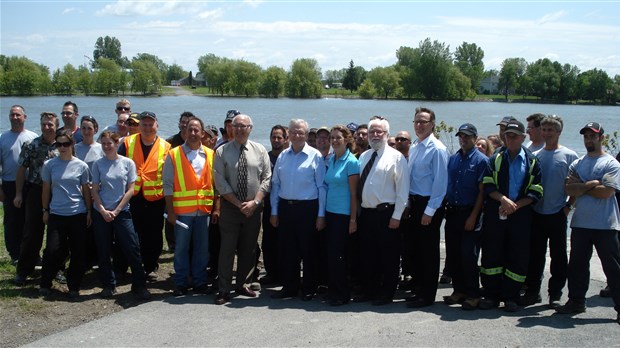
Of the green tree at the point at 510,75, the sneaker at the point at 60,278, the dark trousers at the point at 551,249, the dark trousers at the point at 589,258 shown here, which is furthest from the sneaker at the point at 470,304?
the green tree at the point at 510,75

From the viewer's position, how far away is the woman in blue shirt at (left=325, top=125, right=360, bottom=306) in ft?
21.7

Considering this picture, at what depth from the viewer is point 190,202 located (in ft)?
22.7

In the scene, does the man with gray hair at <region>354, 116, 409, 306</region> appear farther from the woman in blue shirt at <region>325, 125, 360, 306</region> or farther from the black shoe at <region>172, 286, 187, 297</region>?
the black shoe at <region>172, 286, 187, 297</region>

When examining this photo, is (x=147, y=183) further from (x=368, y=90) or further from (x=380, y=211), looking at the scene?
(x=368, y=90)

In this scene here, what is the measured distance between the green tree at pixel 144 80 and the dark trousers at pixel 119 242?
248 feet

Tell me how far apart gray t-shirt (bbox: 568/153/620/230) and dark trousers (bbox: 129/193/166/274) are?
4.92 metres

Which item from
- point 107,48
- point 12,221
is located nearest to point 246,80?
point 12,221

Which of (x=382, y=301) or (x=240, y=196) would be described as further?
(x=240, y=196)

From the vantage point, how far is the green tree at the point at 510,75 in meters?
109

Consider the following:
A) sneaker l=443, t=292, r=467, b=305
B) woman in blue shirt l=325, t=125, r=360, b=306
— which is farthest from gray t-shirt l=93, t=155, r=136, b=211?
sneaker l=443, t=292, r=467, b=305

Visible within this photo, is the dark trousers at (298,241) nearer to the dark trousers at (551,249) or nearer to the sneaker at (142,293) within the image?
the sneaker at (142,293)

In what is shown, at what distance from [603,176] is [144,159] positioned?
529cm

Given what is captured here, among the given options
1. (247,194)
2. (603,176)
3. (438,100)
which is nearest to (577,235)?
(603,176)

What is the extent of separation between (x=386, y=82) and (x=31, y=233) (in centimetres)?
8377
